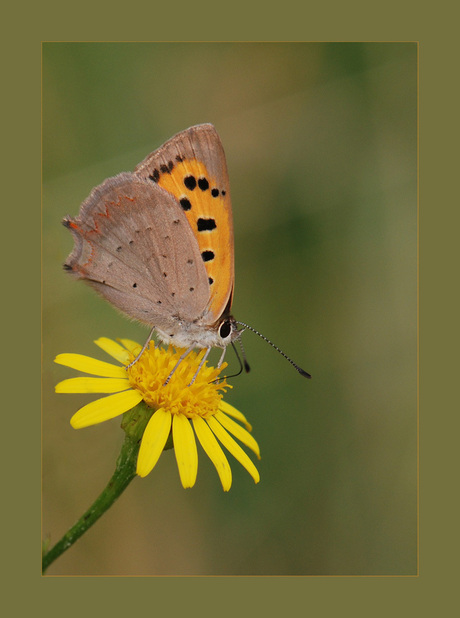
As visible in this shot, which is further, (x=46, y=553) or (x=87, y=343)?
(x=87, y=343)

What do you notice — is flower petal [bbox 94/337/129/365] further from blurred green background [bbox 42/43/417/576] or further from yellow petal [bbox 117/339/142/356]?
blurred green background [bbox 42/43/417/576]

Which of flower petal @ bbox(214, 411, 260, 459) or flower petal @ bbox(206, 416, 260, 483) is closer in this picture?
flower petal @ bbox(206, 416, 260, 483)

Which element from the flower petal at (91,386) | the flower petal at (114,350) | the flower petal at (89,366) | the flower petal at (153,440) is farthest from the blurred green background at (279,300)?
the flower petal at (153,440)

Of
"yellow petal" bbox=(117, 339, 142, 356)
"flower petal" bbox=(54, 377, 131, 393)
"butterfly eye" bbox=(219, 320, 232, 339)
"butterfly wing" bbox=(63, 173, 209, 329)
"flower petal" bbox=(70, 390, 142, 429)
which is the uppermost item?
"butterfly wing" bbox=(63, 173, 209, 329)

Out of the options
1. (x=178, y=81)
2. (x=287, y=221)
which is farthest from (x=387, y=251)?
(x=178, y=81)

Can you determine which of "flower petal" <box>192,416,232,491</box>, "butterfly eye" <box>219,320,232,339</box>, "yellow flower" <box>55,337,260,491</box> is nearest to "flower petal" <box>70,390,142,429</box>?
"yellow flower" <box>55,337,260,491</box>

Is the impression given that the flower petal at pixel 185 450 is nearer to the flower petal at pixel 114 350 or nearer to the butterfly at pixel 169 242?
the butterfly at pixel 169 242

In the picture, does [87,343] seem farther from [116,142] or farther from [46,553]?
[46,553]
